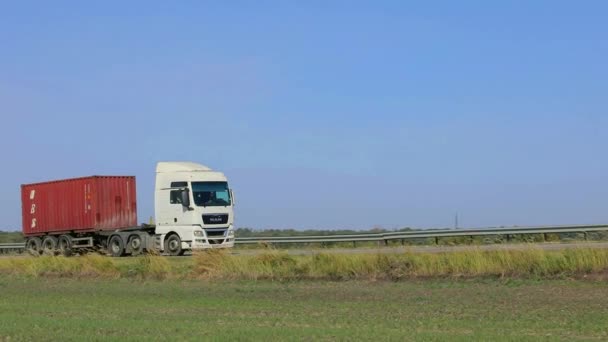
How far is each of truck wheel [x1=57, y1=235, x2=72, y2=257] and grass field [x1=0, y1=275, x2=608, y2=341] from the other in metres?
15.0

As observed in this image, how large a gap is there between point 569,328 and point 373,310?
4.25 meters

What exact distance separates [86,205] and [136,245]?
346 centimetres

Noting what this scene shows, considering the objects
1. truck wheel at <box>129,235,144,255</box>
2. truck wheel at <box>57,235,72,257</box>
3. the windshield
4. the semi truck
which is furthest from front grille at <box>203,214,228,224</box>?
truck wheel at <box>57,235,72,257</box>

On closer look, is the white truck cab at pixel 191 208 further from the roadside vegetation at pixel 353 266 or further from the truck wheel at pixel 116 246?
the roadside vegetation at pixel 353 266

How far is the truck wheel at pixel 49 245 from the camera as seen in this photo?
129ft

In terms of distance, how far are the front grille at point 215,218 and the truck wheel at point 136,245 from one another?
11.5ft

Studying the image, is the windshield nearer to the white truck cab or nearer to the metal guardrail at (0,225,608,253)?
the white truck cab

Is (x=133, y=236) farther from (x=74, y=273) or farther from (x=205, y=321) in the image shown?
(x=205, y=321)

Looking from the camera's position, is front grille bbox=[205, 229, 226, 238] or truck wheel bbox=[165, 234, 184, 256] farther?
truck wheel bbox=[165, 234, 184, 256]

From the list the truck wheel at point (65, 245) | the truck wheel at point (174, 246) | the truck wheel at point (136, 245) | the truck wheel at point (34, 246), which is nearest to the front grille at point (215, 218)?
the truck wheel at point (174, 246)

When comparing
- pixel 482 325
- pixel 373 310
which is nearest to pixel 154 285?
pixel 373 310

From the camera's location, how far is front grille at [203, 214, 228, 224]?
1345 inches

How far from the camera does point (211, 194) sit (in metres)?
34.5

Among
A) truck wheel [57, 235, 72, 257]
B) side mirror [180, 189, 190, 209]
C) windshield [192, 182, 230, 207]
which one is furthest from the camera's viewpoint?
truck wheel [57, 235, 72, 257]
